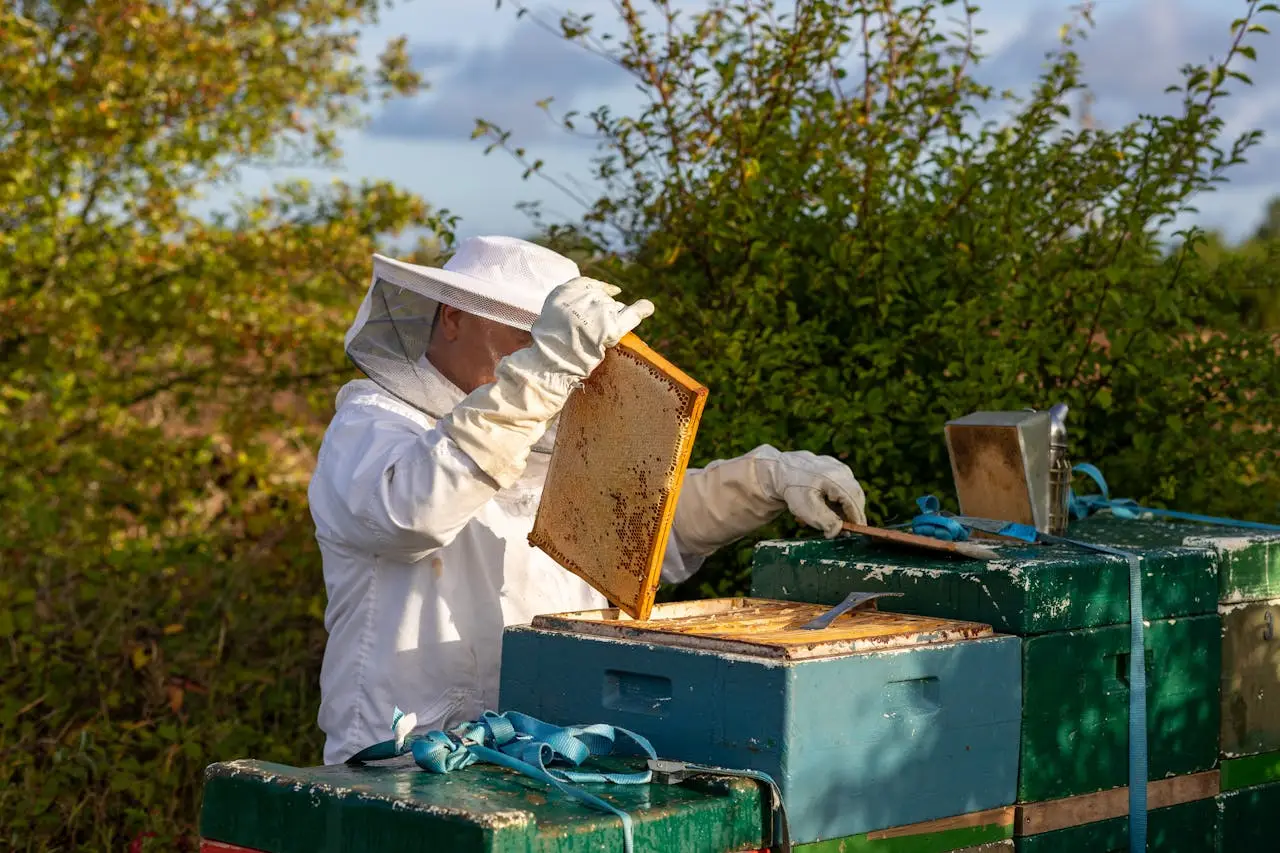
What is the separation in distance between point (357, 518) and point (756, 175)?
63.5 inches

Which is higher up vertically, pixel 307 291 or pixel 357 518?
pixel 307 291

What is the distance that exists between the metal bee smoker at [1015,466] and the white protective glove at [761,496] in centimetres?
21

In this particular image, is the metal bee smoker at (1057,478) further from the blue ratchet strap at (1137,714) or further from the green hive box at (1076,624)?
the blue ratchet strap at (1137,714)

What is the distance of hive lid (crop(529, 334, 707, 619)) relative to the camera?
6.80 ft

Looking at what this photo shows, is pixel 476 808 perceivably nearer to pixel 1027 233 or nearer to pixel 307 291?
pixel 1027 233

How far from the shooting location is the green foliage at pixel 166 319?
536cm

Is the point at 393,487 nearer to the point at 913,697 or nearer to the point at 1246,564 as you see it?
the point at 913,697

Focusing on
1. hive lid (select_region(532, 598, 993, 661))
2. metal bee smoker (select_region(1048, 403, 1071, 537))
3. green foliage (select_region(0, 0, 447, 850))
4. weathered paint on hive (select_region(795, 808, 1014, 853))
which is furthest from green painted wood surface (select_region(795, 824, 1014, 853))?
green foliage (select_region(0, 0, 447, 850))

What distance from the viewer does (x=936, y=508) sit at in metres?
2.61

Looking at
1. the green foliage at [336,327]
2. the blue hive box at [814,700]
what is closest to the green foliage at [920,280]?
the green foliage at [336,327]

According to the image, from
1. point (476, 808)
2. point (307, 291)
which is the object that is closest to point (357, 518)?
point (476, 808)

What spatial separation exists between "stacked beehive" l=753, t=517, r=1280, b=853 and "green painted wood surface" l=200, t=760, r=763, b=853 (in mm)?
503

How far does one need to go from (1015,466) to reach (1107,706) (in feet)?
1.87

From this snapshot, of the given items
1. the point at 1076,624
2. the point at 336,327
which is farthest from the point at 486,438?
the point at 336,327
